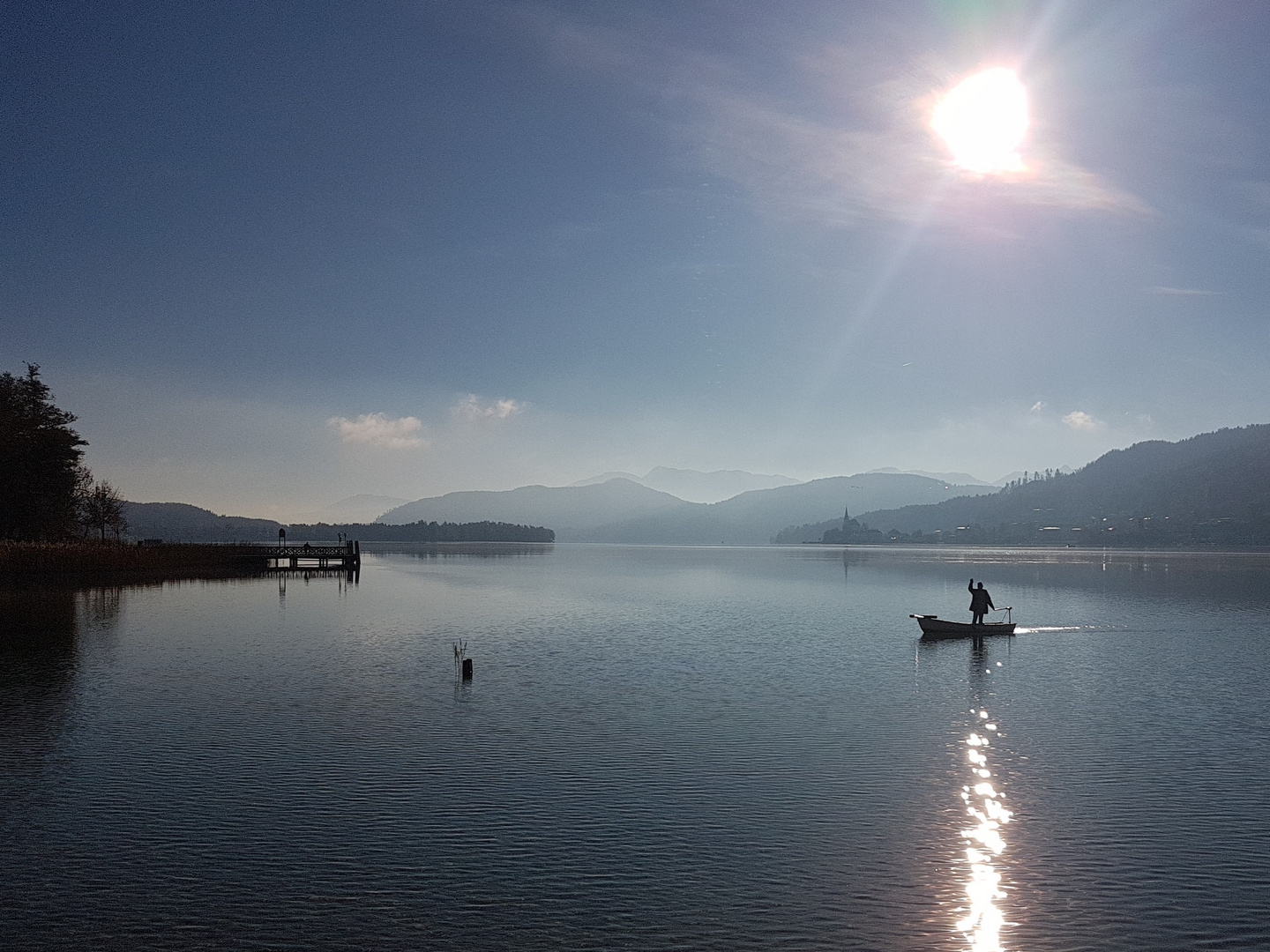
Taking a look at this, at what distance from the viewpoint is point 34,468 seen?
86.2m

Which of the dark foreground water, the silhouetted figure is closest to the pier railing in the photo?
the dark foreground water

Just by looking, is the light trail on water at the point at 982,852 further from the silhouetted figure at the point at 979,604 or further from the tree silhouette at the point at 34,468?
the tree silhouette at the point at 34,468

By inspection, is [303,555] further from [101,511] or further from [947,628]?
[947,628]

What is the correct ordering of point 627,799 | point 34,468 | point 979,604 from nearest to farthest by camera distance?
point 627,799, point 979,604, point 34,468

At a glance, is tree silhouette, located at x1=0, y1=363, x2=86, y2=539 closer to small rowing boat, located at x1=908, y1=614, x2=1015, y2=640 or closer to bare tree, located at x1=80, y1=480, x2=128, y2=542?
bare tree, located at x1=80, y1=480, x2=128, y2=542

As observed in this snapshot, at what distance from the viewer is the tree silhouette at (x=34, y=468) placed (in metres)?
84.4

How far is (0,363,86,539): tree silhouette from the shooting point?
277 ft

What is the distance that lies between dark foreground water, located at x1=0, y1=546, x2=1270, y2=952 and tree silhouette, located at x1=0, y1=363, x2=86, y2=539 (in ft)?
180

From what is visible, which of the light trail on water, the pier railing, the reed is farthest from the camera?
the pier railing

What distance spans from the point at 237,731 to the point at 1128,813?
20457 millimetres

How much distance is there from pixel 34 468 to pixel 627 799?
295ft

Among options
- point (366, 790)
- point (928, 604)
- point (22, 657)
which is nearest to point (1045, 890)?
point (366, 790)

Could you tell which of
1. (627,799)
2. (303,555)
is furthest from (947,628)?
(303,555)

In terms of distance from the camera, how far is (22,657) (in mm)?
34531
